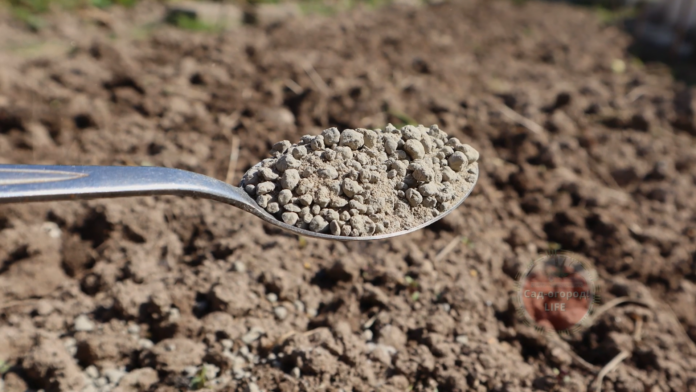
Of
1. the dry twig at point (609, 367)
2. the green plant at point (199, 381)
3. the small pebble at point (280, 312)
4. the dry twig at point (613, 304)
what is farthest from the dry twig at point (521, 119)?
the green plant at point (199, 381)

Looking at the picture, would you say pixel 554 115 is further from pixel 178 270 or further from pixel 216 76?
pixel 178 270

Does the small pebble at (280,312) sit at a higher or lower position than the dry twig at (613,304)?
lower

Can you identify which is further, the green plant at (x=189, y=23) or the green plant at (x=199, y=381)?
the green plant at (x=189, y=23)

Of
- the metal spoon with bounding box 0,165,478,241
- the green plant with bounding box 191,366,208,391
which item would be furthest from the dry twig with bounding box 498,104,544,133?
the green plant with bounding box 191,366,208,391

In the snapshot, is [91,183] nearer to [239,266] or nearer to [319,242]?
[239,266]

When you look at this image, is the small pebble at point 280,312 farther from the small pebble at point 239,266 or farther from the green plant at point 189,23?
the green plant at point 189,23

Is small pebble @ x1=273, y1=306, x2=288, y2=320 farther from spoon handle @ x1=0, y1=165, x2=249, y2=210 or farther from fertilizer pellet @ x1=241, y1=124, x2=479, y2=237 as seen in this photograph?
spoon handle @ x1=0, y1=165, x2=249, y2=210
